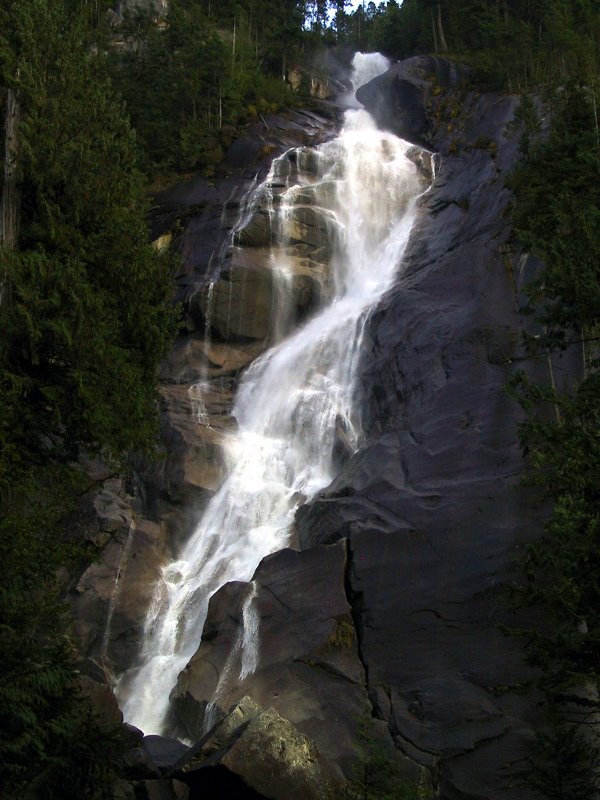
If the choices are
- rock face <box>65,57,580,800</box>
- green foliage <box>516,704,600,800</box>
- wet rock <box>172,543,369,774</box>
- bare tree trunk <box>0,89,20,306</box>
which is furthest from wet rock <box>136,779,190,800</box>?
bare tree trunk <box>0,89,20,306</box>

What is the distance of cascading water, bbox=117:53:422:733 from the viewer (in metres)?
19.4

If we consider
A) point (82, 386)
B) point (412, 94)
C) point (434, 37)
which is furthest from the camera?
point (434, 37)

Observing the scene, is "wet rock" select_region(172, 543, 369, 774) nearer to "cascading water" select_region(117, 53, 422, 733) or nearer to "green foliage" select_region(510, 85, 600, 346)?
"cascading water" select_region(117, 53, 422, 733)

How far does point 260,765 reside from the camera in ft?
38.1

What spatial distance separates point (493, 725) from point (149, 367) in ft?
27.1

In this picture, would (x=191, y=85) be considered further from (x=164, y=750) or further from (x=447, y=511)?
(x=164, y=750)

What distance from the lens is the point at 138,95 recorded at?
39094mm

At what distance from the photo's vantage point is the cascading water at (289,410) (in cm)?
1944

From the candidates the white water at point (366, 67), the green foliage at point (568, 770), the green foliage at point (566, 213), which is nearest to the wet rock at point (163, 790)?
the green foliage at point (568, 770)

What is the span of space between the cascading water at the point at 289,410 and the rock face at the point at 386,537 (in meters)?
0.59

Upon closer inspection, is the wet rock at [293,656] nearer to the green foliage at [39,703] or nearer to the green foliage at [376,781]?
the green foliage at [376,781]

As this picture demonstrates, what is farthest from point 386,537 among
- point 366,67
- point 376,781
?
point 366,67

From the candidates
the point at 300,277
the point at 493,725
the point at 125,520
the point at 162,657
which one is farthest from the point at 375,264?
the point at 493,725

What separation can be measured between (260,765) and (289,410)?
14.3m
